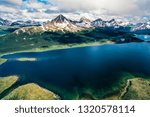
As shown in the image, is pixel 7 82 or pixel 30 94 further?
pixel 7 82

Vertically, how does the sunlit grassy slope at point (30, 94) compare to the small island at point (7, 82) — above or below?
above

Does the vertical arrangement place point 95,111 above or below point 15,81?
above

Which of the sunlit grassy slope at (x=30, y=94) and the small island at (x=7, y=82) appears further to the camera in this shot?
the small island at (x=7, y=82)

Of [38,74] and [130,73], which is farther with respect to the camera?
[38,74]

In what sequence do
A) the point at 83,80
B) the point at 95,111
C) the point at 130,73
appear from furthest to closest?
the point at 130,73
the point at 83,80
the point at 95,111

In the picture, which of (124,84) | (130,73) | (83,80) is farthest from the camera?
(130,73)

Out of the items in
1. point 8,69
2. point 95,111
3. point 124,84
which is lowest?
point 8,69

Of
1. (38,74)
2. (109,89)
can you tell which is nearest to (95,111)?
(109,89)

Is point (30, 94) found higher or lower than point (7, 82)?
higher

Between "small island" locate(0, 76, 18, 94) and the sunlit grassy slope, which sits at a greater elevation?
the sunlit grassy slope

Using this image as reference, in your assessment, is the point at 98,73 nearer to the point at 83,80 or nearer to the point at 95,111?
the point at 83,80

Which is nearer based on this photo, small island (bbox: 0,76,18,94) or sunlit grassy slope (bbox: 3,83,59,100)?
sunlit grassy slope (bbox: 3,83,59,100)
